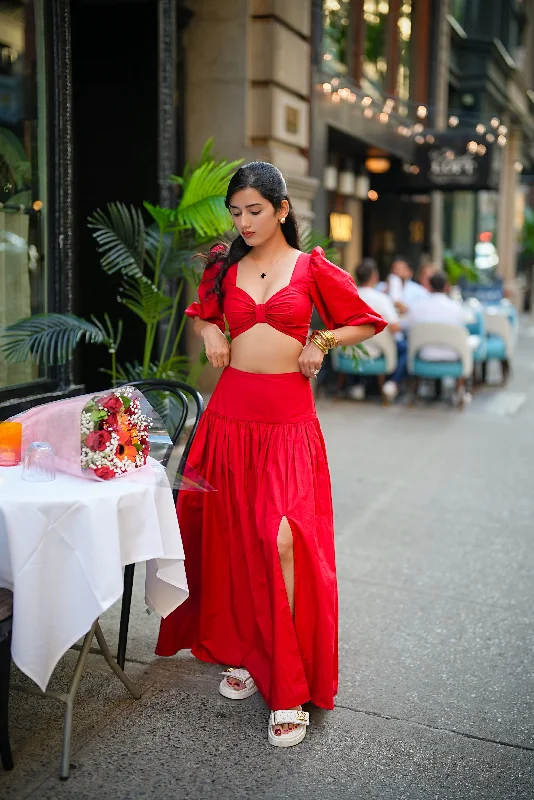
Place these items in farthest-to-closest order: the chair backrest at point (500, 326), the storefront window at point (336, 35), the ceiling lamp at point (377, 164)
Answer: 1. the ceiling lamp at point (377, 164)
2. the chair backrest at point (500, 326)
3. the storefront window at point (336, 35)

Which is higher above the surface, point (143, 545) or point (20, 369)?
point (20, 369)

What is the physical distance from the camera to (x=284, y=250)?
133 inches

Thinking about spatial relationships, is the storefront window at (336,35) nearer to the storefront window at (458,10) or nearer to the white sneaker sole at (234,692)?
the storefront window at (458,10)

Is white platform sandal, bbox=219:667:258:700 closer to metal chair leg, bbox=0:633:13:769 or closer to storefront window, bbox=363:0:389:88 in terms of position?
metal chair leg, bbox=0:633:13:769

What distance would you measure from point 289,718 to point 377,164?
1282 cm

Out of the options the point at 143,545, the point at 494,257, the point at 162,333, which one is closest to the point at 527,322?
the point at 494,257

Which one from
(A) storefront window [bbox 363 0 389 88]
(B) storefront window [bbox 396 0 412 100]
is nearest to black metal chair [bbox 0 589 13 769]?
(A) storefront window [bbox 363 0 389 88]

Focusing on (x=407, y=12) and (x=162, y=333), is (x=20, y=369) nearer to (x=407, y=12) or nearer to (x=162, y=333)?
(x=162, y=333)

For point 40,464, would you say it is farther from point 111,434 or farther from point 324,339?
point 324,339

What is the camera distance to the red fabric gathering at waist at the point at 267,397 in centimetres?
330

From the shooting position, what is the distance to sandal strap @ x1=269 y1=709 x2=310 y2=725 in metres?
3.15

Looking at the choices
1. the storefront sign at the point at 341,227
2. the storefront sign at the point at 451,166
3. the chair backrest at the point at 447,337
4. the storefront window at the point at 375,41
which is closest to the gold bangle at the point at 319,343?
the chair backrest at the point at 447,337

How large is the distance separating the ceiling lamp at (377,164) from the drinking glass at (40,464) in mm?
12514

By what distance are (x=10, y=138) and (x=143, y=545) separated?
10.2ft
